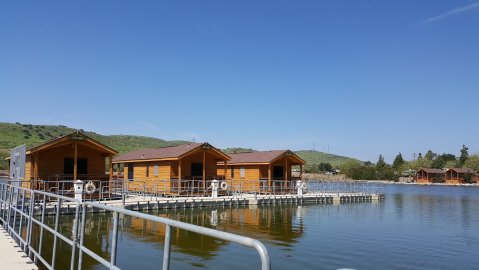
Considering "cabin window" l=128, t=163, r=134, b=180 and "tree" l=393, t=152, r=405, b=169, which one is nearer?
"cabin window" l=128, t=163, r=134, b=180

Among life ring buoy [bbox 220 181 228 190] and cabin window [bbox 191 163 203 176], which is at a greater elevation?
cabin window [bbox 191 163 203 176]

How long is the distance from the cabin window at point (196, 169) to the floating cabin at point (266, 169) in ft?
11.8

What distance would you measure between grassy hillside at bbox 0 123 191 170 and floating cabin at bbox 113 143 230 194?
4278 centimetres

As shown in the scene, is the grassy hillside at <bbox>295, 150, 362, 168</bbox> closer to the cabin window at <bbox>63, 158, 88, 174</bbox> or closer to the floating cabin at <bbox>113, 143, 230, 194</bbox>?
the floating cabin at <bbox>113, 143, 230, 194</bbox>

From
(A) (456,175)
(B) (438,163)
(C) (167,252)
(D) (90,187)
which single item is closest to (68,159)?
(D) (90,187)

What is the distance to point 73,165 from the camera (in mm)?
24641

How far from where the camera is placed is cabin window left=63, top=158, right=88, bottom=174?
24428mm

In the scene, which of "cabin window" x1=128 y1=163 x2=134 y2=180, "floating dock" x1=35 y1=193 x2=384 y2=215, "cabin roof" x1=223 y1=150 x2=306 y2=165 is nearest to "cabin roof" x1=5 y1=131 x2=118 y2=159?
"floating dock" x1=35 y1=193 x2=384 y2=215

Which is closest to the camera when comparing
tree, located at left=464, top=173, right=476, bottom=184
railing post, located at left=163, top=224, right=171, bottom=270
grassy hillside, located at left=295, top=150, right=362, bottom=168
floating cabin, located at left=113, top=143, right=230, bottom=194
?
railing post, located at left=163, top=224, right=171, bottom=270

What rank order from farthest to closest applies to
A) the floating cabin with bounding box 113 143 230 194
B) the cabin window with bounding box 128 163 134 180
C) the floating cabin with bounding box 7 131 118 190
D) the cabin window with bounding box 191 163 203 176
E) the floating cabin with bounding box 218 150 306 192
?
the cabin window with bounding box 128 163 134 180 < the floating cabin with bounding box 218 150 306 192 < the cabin window with bounding box 191 163 203 176 < the floating cabin with bounding box 113 143 230 194 < the floating cabin with bounding box 7 131 118 190

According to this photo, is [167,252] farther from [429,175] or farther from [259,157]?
[429,175]

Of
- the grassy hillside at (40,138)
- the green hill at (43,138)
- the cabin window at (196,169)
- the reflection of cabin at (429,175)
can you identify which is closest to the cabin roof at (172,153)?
the cabin window at (196,169)

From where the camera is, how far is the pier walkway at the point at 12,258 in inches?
303

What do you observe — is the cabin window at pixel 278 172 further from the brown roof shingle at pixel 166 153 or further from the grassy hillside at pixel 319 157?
the grassy hillside at pixel 319 157
